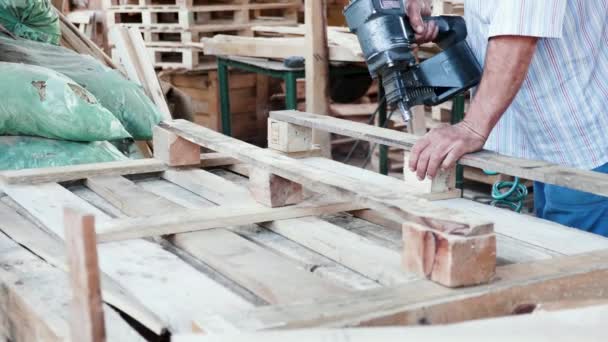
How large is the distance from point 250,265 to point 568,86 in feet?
4.06

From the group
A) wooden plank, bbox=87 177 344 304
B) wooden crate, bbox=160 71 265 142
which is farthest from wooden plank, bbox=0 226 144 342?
wooden crate, bbox=160 71 265 142

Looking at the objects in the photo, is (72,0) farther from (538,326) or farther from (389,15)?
(538,326)

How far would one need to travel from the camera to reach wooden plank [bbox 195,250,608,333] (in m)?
1.31

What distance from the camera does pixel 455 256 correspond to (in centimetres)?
147

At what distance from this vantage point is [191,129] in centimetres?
283

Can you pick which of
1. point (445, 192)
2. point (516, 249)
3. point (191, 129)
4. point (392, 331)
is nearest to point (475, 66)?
point (445, 192)

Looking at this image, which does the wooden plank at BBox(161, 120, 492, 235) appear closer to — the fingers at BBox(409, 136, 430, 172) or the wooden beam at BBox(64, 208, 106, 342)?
the fingers at BBox(409, 136, 430, 172)

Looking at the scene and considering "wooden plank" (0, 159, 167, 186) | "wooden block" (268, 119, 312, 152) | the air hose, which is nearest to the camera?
"wooden plank" (0, 159, 167, 186)

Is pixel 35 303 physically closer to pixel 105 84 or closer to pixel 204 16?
pixel 105 84

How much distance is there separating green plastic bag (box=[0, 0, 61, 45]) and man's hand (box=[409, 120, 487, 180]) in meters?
2.99

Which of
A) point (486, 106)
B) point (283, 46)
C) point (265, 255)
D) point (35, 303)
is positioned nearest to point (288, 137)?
point (486, 106)

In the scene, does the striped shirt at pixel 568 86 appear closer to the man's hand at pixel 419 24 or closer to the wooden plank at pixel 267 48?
the man's hand at pixel 419 24

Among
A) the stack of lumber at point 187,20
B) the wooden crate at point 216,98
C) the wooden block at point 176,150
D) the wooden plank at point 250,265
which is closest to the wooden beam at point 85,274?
the wooden plank at point 250,265

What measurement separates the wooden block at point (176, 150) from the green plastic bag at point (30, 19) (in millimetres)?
1993
